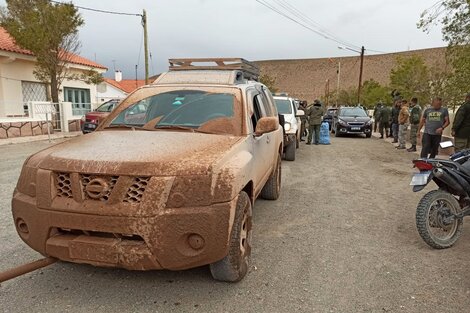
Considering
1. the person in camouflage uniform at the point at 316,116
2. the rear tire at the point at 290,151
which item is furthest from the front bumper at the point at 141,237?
the person in camouflage uniform at the point at 316,116

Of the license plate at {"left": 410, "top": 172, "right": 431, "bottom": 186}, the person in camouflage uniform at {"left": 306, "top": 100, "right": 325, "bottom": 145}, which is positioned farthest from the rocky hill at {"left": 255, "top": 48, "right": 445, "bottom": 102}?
the license plate at {"left": 410, "top": 172, "right": 431, "bottom": 186}

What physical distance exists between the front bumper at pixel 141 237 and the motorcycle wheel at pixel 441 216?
2.53 m

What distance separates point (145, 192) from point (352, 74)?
312ft

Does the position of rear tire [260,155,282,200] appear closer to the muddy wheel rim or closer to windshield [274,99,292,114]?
the muddy wheel rim

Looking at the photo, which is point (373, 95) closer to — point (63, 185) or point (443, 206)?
point (443, 206)

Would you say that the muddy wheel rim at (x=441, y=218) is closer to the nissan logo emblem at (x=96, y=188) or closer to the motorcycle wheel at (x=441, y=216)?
the motorcycle wheel at (x=441, y=216)

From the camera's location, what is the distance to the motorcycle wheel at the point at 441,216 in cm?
405

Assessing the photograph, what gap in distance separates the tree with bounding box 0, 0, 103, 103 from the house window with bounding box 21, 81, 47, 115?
3.18ft

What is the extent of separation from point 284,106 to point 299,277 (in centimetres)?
888

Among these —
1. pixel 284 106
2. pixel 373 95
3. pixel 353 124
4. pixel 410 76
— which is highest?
Result: pixel 410 76

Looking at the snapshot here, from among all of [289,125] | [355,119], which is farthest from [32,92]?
[355,119]

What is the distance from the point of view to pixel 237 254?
9.87ft

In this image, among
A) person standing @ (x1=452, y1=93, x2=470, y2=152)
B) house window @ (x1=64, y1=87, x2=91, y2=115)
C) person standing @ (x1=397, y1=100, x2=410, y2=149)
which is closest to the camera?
person standing @ (x1=452, y1=93, x2=470, y2=152)

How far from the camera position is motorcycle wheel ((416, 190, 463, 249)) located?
4047mm
